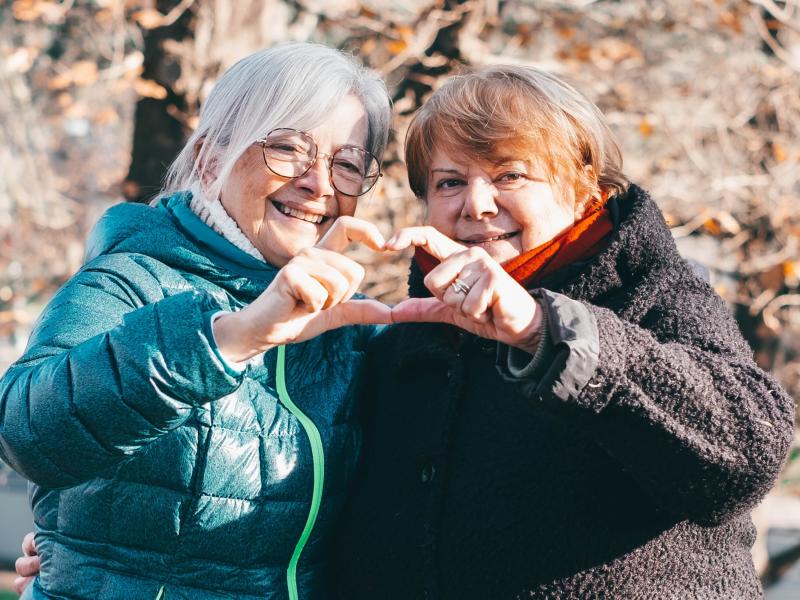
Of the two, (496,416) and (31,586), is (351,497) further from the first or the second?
(31,586)

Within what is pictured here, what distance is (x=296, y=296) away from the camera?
1583 mm

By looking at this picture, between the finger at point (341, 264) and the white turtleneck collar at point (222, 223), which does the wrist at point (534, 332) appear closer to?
the finger at point (341, 264)

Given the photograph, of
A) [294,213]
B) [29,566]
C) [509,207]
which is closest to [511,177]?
[509,207]

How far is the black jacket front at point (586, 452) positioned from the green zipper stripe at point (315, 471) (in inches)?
5.1

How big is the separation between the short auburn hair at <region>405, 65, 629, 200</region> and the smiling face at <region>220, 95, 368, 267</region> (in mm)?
241

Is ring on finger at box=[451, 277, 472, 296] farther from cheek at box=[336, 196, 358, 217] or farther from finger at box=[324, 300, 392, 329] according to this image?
cheek at box=[336, 196, 358, 217]

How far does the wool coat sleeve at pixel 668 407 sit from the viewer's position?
1552mm

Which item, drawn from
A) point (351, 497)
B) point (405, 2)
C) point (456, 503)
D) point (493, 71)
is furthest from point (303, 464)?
point (405, 2)

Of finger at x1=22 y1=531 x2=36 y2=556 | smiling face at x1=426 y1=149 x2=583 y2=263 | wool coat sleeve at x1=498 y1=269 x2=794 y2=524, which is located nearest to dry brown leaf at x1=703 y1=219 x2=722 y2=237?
smiling face at x1=426 y1=149 x2=583 y2=263

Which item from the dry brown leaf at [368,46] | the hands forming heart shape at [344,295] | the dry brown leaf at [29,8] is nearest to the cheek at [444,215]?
the hands forming heart shape at [344,295]

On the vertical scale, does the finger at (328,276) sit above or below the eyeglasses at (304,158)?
above

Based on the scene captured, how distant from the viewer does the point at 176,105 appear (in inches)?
155

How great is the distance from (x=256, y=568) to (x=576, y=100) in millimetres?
1301

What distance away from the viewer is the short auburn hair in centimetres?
204
